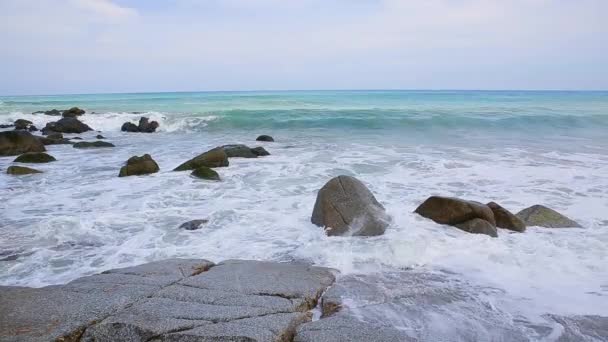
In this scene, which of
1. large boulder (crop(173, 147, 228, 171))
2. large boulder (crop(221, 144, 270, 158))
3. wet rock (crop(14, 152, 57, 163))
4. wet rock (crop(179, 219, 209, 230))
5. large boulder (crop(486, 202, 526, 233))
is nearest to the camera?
large boulder (crop(486, 202, 526, 233))

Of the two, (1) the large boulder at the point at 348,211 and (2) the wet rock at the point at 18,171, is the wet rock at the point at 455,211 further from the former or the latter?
(2) the wet rock at the point at 18,171

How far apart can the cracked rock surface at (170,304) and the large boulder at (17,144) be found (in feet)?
37.4

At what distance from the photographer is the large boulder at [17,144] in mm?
13016

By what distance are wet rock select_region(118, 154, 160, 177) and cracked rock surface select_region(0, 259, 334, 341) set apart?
607 cm

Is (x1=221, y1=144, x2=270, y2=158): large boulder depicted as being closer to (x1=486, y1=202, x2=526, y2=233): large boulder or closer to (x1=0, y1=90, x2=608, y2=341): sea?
(x1=0, y1=90, x2=608, y2=341): sea

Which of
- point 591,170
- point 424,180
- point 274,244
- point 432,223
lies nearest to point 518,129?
point 591,170

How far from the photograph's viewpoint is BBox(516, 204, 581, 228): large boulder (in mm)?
5869

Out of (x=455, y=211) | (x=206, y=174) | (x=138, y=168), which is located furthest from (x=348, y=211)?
(x=138, y=168)

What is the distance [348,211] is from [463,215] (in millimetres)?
1578

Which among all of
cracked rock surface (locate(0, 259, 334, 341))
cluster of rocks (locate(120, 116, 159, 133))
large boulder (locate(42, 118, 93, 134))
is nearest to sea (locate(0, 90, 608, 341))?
cracked rock surface (locate(0, 259, 334, 341))

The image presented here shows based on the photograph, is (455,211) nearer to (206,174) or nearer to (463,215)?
(463,215)

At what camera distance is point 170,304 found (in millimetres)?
3361

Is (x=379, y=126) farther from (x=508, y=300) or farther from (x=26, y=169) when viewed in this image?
(x=508, y=300)

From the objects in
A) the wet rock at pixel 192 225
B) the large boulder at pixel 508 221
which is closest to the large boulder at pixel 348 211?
the large boulder at pixel 508 221
